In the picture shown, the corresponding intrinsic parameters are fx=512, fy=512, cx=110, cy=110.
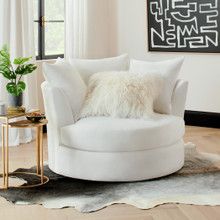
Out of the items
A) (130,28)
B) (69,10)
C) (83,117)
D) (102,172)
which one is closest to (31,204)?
(102,172)

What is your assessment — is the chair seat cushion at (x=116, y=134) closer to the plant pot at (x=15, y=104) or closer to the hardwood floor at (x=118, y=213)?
the plant pot at (x=15, y=104)

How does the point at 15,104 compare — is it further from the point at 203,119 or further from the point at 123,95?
the point at 203,119

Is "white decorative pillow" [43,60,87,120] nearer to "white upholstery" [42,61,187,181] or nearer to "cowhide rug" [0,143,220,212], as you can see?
"white upholstery" [42,61,187,181]

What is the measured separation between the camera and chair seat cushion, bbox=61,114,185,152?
3.80m

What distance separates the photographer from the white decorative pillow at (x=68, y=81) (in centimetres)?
404

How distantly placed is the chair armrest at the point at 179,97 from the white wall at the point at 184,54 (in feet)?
5.47

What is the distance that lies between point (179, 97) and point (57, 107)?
1.11 meters

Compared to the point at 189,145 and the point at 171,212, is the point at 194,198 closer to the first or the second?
the point at 171,212

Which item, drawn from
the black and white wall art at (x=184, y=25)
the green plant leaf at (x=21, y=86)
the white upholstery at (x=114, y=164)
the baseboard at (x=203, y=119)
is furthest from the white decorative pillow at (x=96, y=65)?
the baseboard at (x=203, y=119)

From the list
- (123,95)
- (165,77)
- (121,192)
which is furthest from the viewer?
(165,77)

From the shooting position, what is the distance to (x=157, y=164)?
3.92m

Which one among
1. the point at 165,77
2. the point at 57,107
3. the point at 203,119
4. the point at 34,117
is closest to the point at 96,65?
the point at 165,77

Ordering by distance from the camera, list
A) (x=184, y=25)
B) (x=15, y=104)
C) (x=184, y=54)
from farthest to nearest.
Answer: (x=184, y=54) → (x=184, y=25) → (x=15, y=104)

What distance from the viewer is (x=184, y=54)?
20.4 ft
